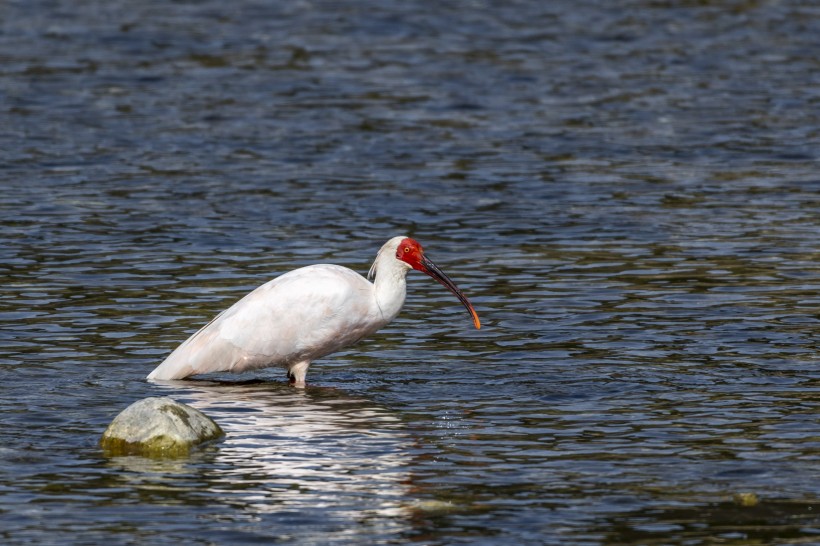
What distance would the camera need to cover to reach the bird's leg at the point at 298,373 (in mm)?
12148

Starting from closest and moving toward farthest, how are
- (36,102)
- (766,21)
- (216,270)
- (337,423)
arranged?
(337,423) < (216,270) < (36,102) < (766,21)

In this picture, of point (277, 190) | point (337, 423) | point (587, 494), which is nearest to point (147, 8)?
point (277, 190)

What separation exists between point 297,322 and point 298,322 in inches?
0.4

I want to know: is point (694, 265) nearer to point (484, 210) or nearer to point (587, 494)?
point (484, 210)

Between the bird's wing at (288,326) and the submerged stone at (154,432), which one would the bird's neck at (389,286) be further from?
the submerged stone at (154,432)

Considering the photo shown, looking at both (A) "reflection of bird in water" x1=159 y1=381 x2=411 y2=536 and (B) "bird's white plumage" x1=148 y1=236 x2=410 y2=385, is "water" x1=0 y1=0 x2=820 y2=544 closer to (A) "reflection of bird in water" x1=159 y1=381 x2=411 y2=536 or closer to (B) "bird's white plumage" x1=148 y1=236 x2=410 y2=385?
(A) "reflection of bird in water" x1=159 y1=381 x2=411 y2=536

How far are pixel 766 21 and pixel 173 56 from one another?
988cm

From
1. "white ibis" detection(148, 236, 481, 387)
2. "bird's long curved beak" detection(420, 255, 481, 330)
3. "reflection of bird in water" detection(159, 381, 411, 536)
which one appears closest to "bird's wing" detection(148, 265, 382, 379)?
"white ibis" detection(148, 236, 481, 387)

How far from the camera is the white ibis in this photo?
1198cm

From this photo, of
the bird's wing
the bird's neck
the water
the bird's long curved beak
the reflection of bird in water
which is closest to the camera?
the reflection of bird in water

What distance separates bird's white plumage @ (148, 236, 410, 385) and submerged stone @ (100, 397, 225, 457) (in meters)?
1.81

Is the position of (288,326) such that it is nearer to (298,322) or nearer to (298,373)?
(298,322)

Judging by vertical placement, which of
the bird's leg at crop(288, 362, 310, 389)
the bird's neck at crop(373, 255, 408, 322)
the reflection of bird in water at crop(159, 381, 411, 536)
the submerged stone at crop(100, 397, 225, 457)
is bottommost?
the bird's leg at crop(288, 362, 310, 389)

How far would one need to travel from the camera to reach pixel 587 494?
354 inches
